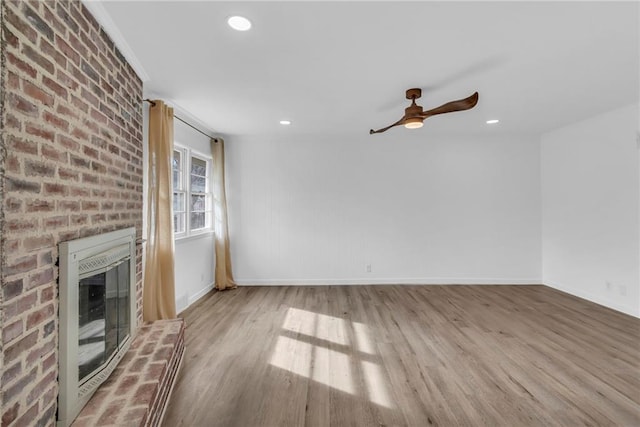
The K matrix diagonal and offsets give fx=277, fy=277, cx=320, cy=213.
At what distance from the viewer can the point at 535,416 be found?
1677 millimetres

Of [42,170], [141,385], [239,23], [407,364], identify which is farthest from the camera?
[407,364]

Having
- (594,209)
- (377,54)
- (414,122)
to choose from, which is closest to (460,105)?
(414,122)

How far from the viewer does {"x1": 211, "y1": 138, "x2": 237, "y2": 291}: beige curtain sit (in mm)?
4199

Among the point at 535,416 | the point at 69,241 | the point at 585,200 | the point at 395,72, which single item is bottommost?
the point at 535,416

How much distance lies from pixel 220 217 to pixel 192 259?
82 cm

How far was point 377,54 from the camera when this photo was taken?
2.02 metres

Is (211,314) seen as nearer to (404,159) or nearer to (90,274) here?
(90,274)

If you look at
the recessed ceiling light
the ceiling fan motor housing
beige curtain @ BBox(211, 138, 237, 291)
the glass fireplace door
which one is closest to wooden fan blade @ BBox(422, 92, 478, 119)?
the ceiling fan motor housing

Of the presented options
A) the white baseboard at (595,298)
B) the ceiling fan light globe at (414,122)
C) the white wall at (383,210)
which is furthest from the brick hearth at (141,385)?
the white baseboard at (595,298)

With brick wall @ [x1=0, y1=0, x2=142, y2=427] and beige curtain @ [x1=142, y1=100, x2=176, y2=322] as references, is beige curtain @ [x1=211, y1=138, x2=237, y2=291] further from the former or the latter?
brick wall @ [x1=0, y1=0, x2=142, y2=427]

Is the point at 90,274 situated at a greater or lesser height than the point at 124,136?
lesser

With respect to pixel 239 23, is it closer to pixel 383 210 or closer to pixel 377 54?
pixel 377 54

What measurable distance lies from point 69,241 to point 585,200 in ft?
17.6

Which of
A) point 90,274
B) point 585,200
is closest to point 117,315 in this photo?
point 90,274
